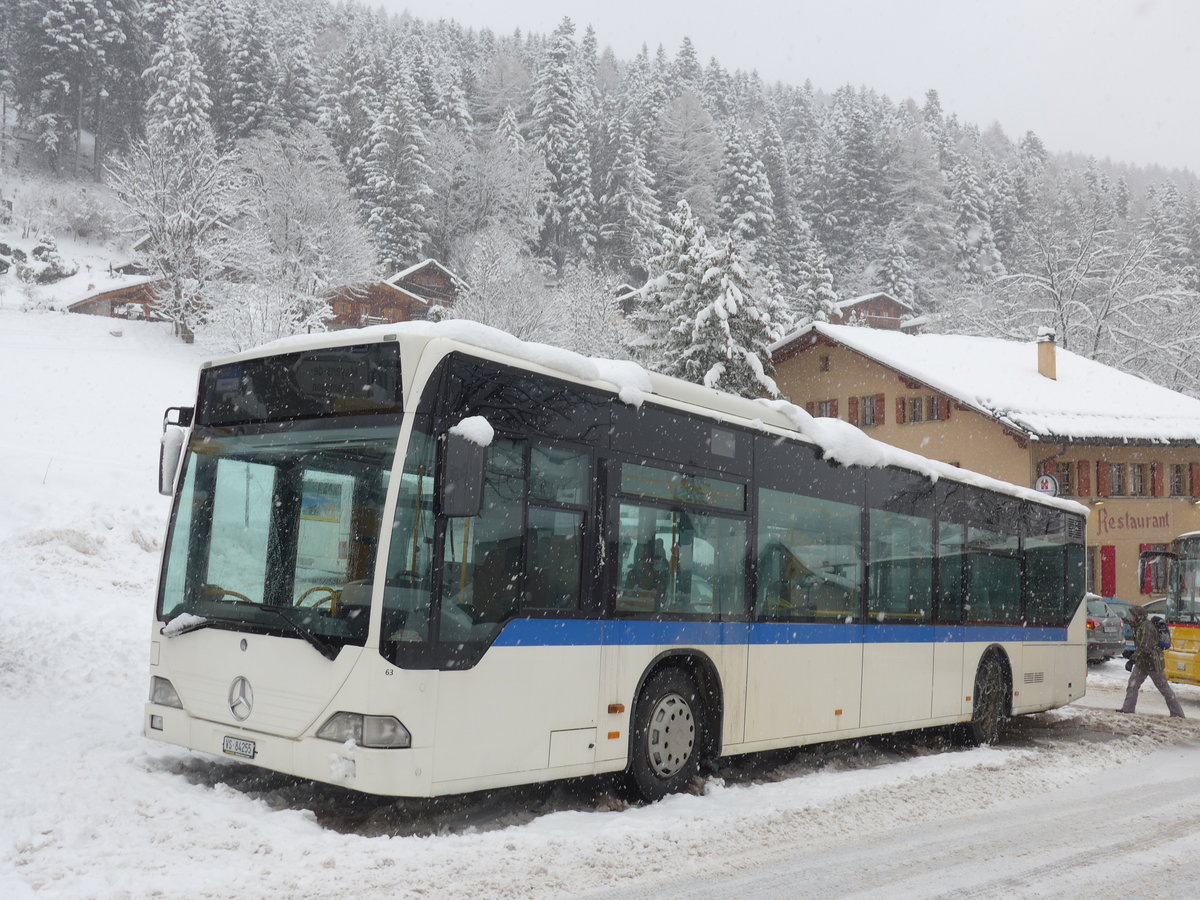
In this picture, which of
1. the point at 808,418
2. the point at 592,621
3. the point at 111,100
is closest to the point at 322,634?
the point at 592,621

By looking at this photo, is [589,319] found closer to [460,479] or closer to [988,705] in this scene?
[988,705]

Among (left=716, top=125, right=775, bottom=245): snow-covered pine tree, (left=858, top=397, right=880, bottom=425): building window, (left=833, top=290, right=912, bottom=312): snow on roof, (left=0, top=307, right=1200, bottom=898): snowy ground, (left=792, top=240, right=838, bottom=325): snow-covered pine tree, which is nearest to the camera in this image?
(left=0, top=307, right=1200, bottom=898): snowy ground

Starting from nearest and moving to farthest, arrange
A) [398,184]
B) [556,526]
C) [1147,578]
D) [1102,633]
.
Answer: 1. [556,526]
2. [1147,578]
3. [1102,633]
4. [398,184]

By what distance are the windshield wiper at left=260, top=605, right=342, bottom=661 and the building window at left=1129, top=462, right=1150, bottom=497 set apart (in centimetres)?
3637

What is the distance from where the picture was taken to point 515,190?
78.1 m

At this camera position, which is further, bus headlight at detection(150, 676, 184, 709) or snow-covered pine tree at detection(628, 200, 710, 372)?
snow-covered pine tree at detection(628, 200, 710, 372)

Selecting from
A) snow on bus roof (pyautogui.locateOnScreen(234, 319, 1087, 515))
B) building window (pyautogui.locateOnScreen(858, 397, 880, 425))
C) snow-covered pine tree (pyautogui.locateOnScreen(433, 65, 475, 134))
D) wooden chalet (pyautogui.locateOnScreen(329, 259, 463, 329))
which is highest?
snow-covered pine tree (pyautogui.locateOnScreen(433, 65, 475, 134))

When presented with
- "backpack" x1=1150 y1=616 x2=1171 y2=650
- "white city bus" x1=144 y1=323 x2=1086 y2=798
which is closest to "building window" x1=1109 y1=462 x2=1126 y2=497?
"backpack" x1=1150 y1=616 x2=1171 y2=650

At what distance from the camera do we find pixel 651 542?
301 inches

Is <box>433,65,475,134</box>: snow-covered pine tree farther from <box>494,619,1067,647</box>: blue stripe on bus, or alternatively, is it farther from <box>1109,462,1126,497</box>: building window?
<box>494,619,1067,647</box>: blue stripe on bus

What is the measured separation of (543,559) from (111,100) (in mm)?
91942

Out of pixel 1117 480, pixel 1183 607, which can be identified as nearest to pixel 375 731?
pixel 1183 607

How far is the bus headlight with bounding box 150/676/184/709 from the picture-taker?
22.5ft

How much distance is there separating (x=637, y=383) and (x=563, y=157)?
80.2 meters
